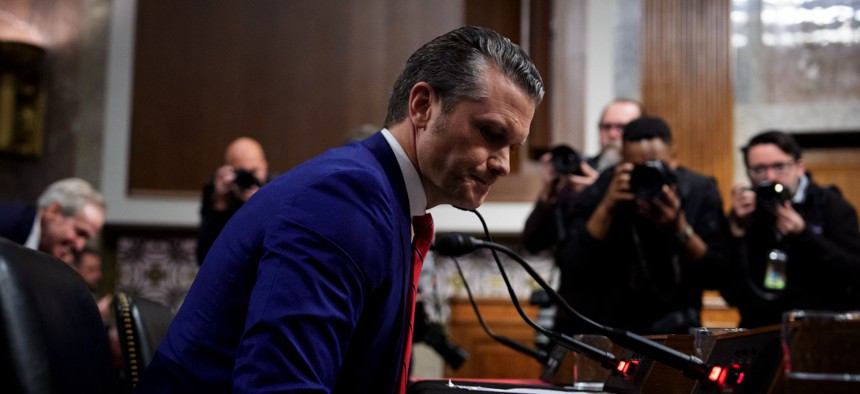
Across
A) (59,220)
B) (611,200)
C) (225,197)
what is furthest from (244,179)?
(611,200)

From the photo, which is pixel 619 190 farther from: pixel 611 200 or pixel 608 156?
pixel 608 156

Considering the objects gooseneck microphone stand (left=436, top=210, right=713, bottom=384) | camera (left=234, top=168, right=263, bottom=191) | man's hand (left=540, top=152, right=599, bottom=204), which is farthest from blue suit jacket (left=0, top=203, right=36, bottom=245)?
gooseneck microphone stand (left=436, top=210, right=713, bottom=384)

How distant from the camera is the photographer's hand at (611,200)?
305 centimetres

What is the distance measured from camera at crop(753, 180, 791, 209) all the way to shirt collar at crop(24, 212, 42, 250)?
283cm

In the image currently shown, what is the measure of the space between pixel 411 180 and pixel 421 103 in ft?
0.44

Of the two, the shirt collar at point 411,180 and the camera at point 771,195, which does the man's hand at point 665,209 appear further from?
the shirt collar at point 411,180

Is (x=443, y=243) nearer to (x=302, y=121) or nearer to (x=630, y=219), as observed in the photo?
(x=630, y=219)

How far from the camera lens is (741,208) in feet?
10.9

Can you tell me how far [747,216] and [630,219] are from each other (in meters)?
0.52

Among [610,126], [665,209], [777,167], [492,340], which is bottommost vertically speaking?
[492,340]

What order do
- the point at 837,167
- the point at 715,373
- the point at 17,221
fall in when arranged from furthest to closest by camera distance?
the point at 837,167
the point at 17,221
the point at 715,373

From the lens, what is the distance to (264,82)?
5832 mm

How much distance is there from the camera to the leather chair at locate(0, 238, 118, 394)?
1174 mm

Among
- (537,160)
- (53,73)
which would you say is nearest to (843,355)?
(537,160)
